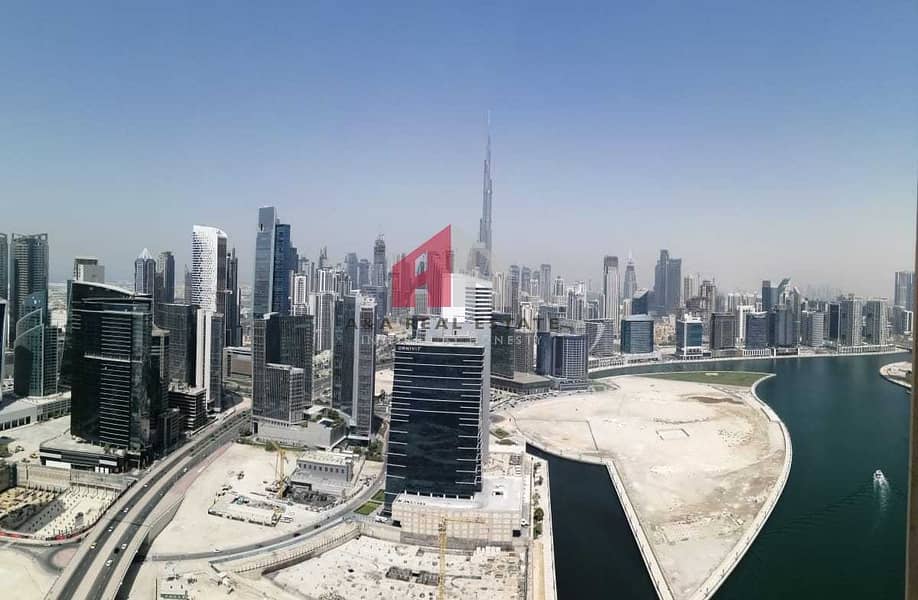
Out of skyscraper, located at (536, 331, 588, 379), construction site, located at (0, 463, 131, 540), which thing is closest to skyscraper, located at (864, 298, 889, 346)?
skyscraper, located at (536, 331, 588, 379)

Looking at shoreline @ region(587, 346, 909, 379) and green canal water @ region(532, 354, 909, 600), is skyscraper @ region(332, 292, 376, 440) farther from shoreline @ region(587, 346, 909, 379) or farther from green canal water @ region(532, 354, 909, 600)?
shoreline @ region(587, 346, 909, 379)

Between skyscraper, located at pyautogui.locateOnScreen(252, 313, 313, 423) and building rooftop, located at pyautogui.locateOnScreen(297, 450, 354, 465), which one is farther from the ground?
skyscraper, located at pyautogui.locateOnScreen(252, 313, 313, 423)

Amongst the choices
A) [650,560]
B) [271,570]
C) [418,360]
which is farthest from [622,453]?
[271,570]

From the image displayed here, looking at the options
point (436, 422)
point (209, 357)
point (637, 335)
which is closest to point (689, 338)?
point (637, 335)

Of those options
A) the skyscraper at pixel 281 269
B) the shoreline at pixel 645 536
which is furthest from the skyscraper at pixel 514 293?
the shoreline at pixel 645 536

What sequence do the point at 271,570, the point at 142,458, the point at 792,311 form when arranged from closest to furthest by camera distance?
the point at 271,570, the point at 142,458, the point at 792,311

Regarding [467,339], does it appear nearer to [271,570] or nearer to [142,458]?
[271,570]
